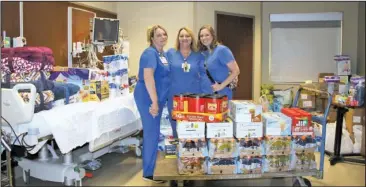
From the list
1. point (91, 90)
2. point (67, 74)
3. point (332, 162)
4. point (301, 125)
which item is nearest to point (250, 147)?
point (301, 125)

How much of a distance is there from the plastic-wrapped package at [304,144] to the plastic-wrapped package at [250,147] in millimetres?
210

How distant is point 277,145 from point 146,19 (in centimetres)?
359

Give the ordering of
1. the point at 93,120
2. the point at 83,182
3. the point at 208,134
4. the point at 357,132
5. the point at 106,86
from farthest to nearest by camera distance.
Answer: the point at 357,132 < the point at 106,86 < the point at 83,182 < the point at 93,120 < the point at 208,134

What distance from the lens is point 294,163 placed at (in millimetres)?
2217

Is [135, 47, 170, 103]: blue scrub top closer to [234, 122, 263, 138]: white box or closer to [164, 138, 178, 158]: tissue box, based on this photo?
[164, 138, 178, 158]: tissue box

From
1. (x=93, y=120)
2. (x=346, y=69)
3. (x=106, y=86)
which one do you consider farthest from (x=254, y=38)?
(x=93, y=120)

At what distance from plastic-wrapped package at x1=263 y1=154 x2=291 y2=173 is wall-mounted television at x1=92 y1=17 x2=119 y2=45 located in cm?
272

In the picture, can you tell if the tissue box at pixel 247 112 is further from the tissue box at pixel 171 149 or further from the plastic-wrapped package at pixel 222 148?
the tissue box at pixel 171 149

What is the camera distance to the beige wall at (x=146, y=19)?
16.9 ft

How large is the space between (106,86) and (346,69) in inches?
161

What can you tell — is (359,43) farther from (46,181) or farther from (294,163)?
(46,181)

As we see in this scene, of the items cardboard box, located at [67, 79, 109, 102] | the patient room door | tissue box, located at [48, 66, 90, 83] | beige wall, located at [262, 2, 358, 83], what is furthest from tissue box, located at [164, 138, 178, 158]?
beige wall, located at [262, 2, 358, 83]

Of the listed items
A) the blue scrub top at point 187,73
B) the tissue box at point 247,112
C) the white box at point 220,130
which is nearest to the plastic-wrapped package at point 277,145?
the tissue box at point 247,112

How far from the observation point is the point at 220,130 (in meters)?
2.10
